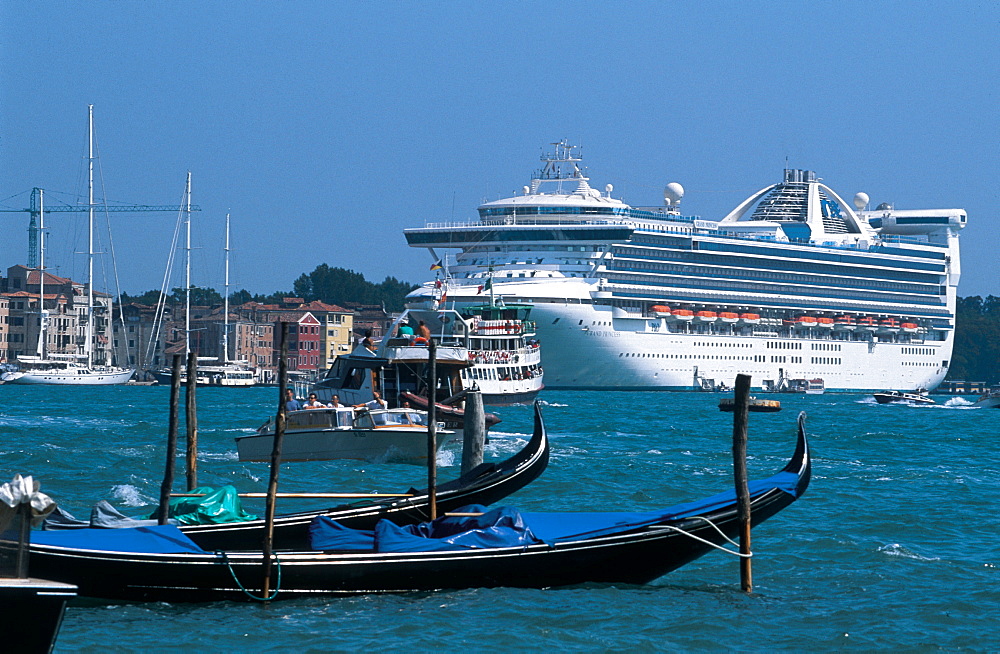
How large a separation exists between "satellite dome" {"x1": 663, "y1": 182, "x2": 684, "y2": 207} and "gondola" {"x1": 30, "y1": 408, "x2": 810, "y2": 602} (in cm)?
6681

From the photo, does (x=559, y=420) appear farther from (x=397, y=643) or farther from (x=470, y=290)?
(x=397, y=643)

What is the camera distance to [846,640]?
11.4m

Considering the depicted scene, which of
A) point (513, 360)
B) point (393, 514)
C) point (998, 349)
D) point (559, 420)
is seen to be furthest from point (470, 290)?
point (998, 349)

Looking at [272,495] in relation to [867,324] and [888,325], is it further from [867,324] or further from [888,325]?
[888,325]

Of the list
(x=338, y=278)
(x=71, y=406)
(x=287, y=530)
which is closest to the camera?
(x=287, y=530)

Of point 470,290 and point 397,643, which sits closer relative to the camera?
point 397,643

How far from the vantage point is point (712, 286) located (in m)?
73.3

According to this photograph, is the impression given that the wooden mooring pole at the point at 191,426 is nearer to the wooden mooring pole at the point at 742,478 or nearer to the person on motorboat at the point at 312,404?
the wooden mooring pole at the point at 742,478

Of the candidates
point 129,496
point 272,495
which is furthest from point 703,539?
point 129,496

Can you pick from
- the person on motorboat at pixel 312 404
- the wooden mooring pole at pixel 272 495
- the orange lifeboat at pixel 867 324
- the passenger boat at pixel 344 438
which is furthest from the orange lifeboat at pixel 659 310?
the wooden mooring pole at pixel 272 495

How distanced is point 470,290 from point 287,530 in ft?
173

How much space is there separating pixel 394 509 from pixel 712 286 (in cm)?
6088

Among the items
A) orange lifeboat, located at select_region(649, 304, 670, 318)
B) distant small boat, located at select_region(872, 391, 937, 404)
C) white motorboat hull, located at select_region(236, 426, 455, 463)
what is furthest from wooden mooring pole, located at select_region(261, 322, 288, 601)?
distant small boat, located at select_region(872, 391, 937, 404)

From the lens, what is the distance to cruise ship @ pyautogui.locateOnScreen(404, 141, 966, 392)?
67312 millimetres
